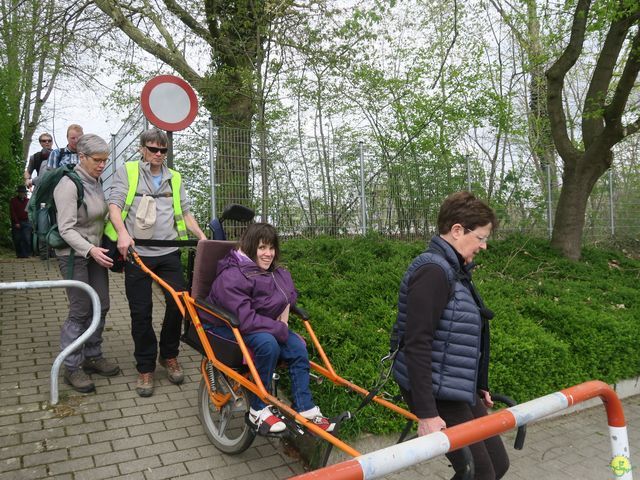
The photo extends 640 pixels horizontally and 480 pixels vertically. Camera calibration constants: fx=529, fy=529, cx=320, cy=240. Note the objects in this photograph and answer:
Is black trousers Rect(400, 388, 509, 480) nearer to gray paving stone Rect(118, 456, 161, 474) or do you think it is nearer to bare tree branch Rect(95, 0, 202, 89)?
gray paving stone Rect(118, 456, 161, 474)

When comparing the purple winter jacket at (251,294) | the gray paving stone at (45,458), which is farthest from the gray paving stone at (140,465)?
the purple winter jacket at (251,294)

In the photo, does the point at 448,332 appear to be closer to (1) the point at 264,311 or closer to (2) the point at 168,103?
(1) the point at 264,311

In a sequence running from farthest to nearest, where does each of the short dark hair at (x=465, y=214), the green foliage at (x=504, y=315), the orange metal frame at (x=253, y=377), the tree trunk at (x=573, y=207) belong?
the tree trunk at (x=573, y=207)
the green foliage at (x=504, y=315)
the orange metal frame at (x=253, y=377)
the short dark hair at (x=465, y=214)

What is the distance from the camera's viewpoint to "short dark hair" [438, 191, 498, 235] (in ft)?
8.27

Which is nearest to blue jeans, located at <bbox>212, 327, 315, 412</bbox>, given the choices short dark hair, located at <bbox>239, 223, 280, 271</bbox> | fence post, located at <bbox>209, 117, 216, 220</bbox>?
short dark hair, located at <bbox>239, 223, 280, 271</bbox>

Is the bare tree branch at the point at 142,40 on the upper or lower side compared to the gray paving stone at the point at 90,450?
upper

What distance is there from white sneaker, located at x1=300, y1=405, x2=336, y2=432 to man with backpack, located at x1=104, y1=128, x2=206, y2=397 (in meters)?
1.72

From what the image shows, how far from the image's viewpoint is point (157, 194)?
439 cm

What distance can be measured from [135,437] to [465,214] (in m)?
2.74

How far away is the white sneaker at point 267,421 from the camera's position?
292cm

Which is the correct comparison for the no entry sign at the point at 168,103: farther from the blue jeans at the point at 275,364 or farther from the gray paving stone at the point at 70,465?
the gray paving stone at the point at 70,465

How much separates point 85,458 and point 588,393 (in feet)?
9.74

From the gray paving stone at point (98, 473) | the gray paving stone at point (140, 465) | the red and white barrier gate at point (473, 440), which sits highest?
the red and white barrier gate at point (473, 440)

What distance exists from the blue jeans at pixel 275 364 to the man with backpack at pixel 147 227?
1.29 metres
